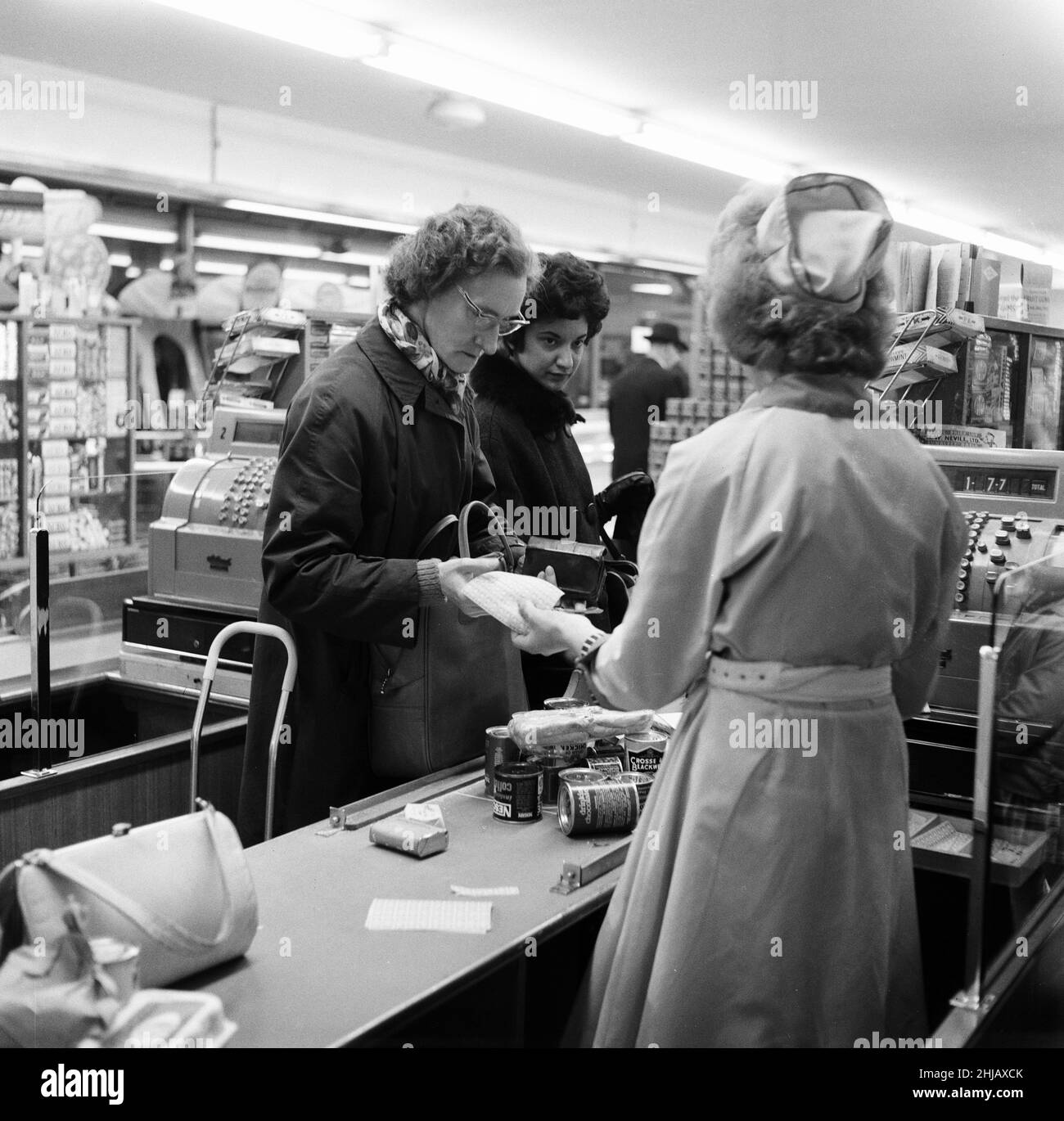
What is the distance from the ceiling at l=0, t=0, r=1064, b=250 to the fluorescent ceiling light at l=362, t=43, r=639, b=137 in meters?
0.12

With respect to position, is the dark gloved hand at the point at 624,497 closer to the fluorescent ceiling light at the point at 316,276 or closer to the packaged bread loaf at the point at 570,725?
the packaged bread loaf at the point at 570,725

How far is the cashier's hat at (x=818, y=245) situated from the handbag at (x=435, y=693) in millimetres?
1004

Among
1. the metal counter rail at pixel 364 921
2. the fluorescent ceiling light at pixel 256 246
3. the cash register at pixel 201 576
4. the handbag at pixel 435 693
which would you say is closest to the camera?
the metal counter rail at pixel 364 921

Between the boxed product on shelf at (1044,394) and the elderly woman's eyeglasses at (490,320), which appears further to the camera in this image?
the boxed product on shelf at (1044,394)

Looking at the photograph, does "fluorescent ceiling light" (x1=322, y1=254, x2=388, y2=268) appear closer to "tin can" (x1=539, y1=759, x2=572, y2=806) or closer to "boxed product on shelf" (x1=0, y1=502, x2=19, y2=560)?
"boxed product on shelf" (x1=0, y1=502, x2=19, y2=560)

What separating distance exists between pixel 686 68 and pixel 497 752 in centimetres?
643

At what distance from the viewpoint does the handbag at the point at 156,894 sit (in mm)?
1392

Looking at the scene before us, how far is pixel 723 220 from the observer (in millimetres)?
1638

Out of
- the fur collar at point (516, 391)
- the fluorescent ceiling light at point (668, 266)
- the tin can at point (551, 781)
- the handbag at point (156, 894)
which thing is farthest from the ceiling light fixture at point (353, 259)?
the handbag at point (156, 894)

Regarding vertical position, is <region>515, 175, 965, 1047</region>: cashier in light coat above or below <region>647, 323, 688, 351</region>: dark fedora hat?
below

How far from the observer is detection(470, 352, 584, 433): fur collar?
310 cm

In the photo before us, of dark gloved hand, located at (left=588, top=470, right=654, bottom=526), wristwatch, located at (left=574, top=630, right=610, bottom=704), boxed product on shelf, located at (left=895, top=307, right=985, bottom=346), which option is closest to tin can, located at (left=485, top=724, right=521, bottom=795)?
wristwatch, located at (left=574, top=630, right=610, bottom=704)
